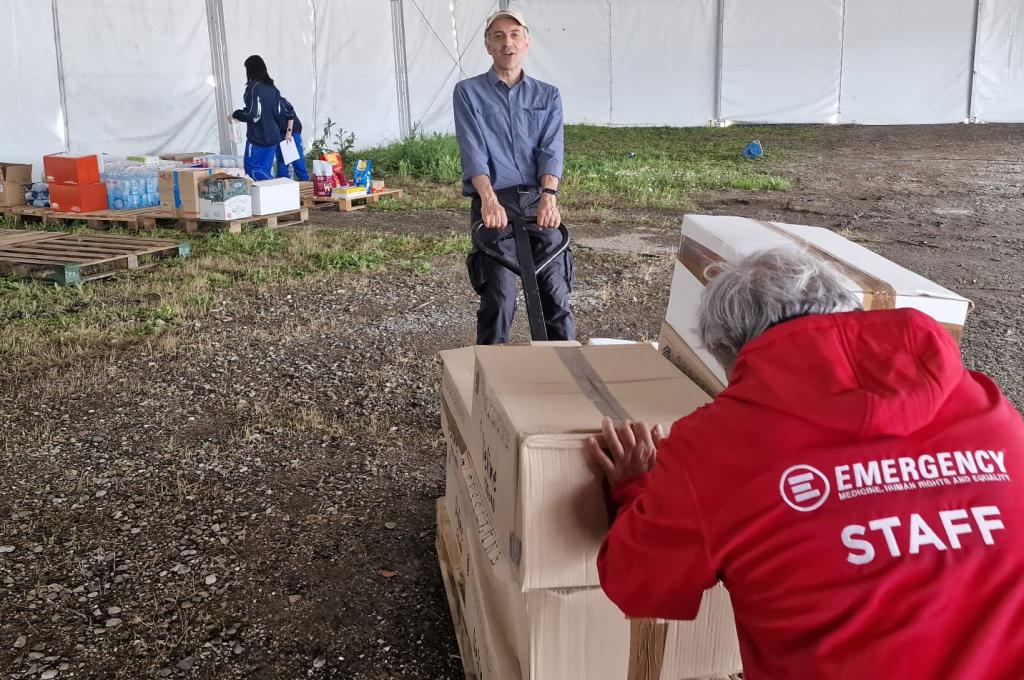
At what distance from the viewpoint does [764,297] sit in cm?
149

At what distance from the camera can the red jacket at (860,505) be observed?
123 cm

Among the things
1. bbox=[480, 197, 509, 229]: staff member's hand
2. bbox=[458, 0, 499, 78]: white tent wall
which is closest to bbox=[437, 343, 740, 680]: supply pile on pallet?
bbox=[480, 197, 509, 229]: staff member's hand

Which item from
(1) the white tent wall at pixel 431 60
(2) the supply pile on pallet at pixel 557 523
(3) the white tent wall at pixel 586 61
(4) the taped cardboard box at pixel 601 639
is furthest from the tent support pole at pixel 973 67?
(4) the taped cardboard box at pixel 601 639

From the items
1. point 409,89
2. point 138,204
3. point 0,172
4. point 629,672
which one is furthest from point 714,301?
point 409,89

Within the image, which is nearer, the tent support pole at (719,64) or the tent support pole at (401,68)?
the tent support pole at (401,68)

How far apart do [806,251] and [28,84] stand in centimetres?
1104

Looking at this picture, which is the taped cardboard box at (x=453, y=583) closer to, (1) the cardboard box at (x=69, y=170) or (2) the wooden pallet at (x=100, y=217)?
(2) the wooden pallet at (x=100, y=217)

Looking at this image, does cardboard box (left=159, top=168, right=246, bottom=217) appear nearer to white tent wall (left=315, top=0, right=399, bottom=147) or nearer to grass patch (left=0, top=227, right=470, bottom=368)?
grass patch (left=0, top=227, right=470, bottom=368)

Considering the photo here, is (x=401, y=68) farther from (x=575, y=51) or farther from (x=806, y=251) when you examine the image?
(x=806, y=251)

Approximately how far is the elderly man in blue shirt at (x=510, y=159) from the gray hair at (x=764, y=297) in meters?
2.49

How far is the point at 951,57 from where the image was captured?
63.8ft

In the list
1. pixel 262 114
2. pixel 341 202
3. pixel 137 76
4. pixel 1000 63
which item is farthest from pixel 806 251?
pixel 1000 63

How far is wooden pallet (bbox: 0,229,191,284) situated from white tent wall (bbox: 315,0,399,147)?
7.43 metres

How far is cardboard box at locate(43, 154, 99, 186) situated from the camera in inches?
357
